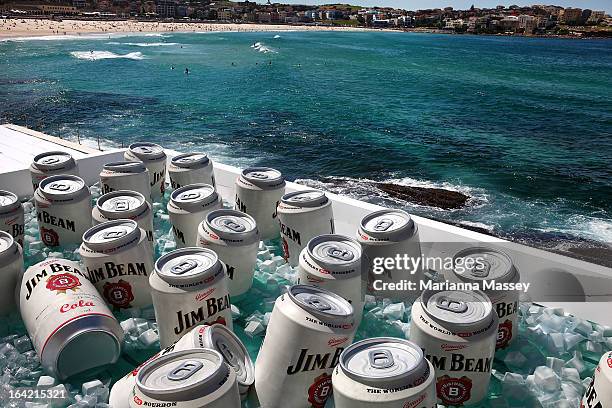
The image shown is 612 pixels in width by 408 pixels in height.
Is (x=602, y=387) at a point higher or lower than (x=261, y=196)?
lower

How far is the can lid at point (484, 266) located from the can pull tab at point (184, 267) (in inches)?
121

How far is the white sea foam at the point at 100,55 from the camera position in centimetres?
7719

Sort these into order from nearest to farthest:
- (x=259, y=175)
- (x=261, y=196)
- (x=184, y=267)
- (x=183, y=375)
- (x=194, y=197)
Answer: (x=183, y=375) → (x=184, y=267) → (x=194, y=197) → (x=261, y=196) → (x=259, y=175)

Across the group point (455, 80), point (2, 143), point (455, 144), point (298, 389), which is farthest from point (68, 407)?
point (455, 80)

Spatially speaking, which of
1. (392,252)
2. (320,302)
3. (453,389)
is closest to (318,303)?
(320,302)

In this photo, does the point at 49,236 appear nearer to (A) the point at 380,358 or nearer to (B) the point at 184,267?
(B) the point at 184,267

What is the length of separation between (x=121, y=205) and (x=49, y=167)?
2507mm

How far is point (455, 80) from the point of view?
228ft

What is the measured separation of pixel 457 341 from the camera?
15.9ft

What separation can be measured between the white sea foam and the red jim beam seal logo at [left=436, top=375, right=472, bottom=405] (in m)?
80.0

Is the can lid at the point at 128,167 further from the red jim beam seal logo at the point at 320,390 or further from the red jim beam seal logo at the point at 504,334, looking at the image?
the red jim beam seal logo at the point at 504,334

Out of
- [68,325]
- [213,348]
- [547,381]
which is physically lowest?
[547,381]

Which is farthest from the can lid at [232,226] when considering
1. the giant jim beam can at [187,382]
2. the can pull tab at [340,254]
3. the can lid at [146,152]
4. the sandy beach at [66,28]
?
the sandy beach at [66,28]

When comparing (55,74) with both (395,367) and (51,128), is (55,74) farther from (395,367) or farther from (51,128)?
(395,367)
